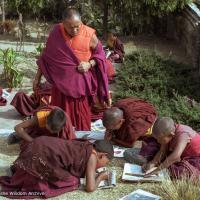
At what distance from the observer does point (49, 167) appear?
A: 525 cm

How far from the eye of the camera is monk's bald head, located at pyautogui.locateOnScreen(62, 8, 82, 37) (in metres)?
6.38

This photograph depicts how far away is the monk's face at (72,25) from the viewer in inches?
253

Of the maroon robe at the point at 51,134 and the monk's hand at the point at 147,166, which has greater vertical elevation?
the maroon robe at the point at 51,134

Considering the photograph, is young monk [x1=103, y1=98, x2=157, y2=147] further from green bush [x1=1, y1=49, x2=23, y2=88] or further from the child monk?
green bush [x1=1, y1=49, x2=23, y2=88]

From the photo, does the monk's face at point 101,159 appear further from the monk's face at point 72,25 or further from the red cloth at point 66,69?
the monk's face at point 72,25

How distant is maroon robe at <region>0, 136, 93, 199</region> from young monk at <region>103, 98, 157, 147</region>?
116 cm

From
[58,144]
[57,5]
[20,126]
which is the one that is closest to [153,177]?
[58,144]

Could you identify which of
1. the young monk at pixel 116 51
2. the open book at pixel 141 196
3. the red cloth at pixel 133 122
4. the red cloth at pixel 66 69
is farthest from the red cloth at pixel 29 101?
the young monk at pixel 116 51

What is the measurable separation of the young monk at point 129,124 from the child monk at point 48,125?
646 mm

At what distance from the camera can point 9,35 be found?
14859 millimetres

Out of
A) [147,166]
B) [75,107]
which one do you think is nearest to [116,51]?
[75,107]

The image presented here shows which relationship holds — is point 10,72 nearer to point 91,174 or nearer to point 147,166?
point 147,166

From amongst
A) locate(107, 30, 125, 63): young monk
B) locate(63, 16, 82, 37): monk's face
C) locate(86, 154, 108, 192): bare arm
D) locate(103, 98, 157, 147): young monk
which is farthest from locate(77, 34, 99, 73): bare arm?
locate(107, 30, 125, 63): young monk

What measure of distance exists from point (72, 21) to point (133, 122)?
1.39 meters
